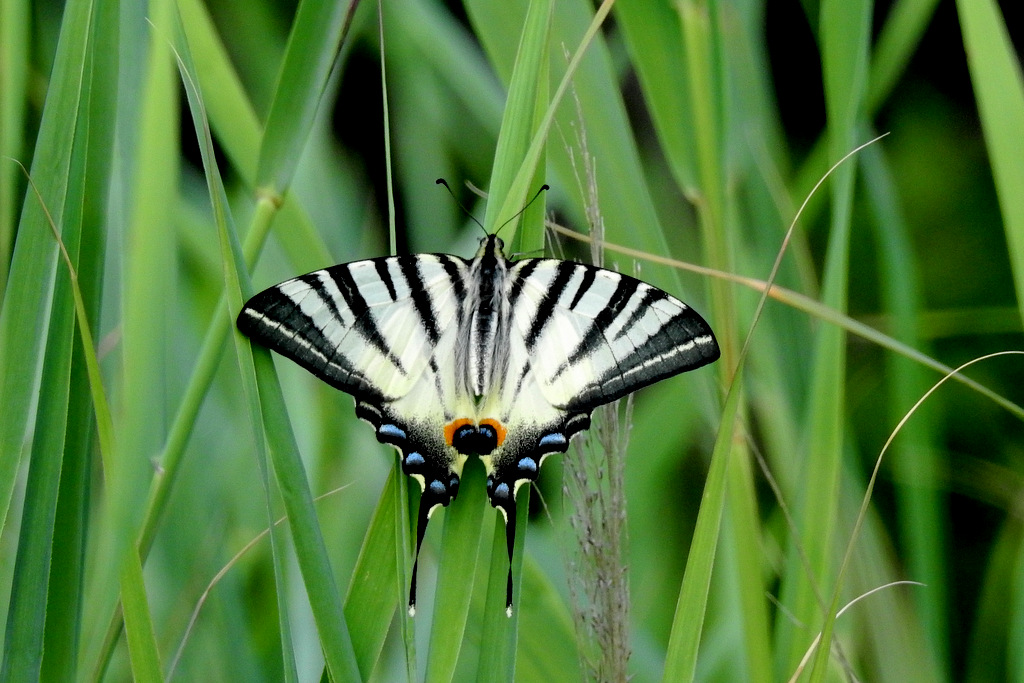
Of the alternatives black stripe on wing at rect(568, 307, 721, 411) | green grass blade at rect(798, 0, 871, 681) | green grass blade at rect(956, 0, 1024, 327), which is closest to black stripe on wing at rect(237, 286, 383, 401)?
black stripe on wing at rect(568, 307, 721, 411)

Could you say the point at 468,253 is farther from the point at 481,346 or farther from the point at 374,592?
the point at 374,592

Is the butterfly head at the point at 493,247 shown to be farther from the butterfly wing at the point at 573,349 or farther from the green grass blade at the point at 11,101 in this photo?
the green grass blade at the point at 11,101

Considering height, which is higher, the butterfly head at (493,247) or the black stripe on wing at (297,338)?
the butterfly head at (493,247)

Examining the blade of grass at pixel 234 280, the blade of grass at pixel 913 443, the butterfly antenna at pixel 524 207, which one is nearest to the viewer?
the blade of grass at pixel 234 280

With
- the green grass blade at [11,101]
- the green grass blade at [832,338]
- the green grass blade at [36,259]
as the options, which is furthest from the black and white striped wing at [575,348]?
the green grass blade at [11,101]

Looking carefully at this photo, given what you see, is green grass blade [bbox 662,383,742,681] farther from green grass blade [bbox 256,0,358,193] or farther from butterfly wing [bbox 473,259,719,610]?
green grass blade [bbox 256,0,358,193]

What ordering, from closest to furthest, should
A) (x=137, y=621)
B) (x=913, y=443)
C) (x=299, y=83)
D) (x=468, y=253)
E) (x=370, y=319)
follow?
(x=137, y=621) < (x=299, y=83) < (x=370, y=319) < (x=913, y=443) < (x=468, y=253)

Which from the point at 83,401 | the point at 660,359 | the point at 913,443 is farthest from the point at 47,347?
the point at 913,443
